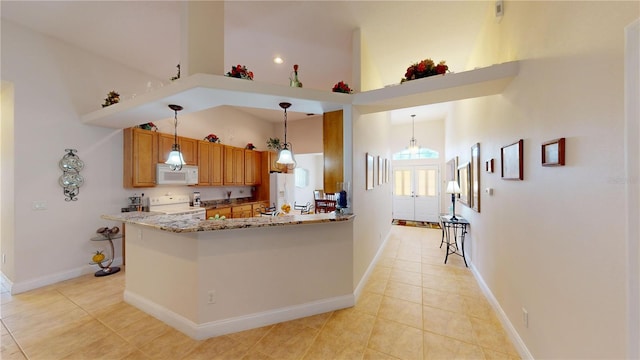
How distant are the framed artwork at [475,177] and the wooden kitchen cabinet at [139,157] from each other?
543cm

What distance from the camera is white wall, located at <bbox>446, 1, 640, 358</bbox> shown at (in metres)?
1.04

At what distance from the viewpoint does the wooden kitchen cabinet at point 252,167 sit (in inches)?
243

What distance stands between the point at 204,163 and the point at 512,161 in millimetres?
5329

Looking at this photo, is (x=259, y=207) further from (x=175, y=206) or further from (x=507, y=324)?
Answer: (x=507, y=324)

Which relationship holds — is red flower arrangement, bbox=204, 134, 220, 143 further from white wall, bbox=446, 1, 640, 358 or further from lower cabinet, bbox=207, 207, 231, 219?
white wall, bbox=446, 1, 640, 358

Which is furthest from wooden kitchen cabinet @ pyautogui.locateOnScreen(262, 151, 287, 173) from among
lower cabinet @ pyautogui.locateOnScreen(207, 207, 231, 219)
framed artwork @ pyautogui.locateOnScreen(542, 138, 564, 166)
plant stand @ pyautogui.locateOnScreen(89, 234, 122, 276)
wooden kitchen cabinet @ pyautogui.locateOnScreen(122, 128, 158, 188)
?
framed artwork @ pyautogui.locateOnScreen(542, 138, 564, 166)

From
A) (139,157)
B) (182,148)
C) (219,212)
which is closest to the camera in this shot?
(139,157)

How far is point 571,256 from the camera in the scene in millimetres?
1323

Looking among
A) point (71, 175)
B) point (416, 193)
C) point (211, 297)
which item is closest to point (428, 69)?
point (211, 297)

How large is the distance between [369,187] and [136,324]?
3268 mm

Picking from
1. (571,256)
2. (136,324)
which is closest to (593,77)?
(571,256)

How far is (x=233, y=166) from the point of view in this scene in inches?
228

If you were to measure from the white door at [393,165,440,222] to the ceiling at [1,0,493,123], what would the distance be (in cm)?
427

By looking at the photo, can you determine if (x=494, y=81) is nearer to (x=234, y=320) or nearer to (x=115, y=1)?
(x=234, y=320)
